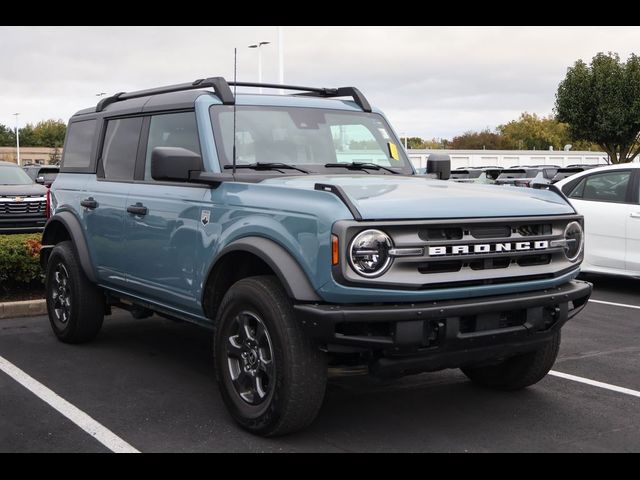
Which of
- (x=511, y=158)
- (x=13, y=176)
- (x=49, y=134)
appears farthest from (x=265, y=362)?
(x=49, y=134)

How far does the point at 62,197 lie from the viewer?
724 centimetres

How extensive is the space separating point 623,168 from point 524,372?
212 inches

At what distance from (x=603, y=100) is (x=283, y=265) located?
30.4m

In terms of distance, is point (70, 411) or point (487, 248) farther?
point (70, 411)

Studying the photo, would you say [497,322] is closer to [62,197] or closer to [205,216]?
[205,216]

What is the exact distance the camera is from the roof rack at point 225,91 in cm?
566

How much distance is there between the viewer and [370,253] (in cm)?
416

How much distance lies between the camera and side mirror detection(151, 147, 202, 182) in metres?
5.02

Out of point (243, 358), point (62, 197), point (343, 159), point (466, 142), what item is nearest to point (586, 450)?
point (243, 358)

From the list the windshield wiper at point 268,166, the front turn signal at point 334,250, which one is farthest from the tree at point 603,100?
the front turn signal at point 334,250

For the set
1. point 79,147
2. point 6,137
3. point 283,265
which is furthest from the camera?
point 6,137

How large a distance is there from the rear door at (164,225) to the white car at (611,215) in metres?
6.11

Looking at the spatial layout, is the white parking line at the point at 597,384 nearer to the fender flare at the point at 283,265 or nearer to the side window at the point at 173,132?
the fender flare at the point at 283,265

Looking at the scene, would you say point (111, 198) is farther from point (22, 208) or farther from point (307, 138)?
point (22, 208)
